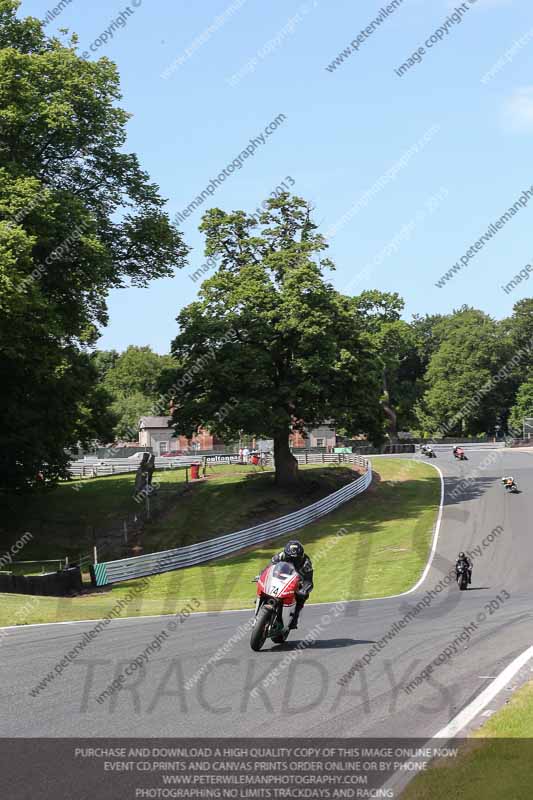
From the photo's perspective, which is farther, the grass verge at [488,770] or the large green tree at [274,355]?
the large green tree at [274,355]

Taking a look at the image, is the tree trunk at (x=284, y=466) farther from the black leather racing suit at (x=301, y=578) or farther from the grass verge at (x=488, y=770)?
the grass verge at (x=488, y=770)

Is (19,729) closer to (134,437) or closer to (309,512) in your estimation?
(309,512)

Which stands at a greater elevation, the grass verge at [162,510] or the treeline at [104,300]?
the treeline at [104,300]

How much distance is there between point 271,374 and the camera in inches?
1925

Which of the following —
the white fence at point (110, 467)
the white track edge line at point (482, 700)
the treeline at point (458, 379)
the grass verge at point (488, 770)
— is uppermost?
the treeline at point (458, 379)

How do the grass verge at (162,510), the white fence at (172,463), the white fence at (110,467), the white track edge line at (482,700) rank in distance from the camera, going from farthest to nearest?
1. the white fence at (110,467)
2. the white fence at (172,463)
3. the grass verge at (162,510)
4. the white track edge line at (482,700)

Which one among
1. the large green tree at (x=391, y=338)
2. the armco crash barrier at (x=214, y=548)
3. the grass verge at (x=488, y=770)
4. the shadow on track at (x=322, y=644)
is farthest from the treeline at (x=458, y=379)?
the grass verge at (x=488, y=770)

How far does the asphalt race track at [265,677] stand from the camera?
26.6 ft

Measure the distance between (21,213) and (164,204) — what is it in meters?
10.7

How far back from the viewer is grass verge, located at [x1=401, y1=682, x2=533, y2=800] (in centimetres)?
621

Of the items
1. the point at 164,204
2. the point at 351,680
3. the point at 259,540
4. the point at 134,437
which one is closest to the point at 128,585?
the point at 259,540

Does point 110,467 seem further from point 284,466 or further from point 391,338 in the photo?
point 391,338

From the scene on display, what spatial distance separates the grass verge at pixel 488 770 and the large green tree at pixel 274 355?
37.8 m
